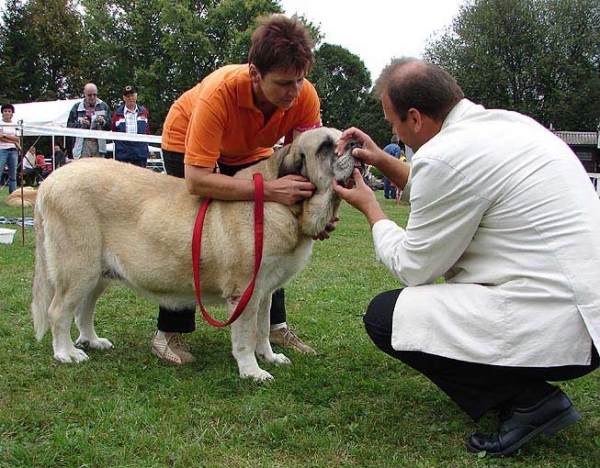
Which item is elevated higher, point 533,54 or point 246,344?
point 533,54

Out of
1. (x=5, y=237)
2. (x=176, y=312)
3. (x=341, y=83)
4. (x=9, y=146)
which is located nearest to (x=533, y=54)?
(x=341, y=83)

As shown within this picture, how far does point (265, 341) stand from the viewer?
410cm

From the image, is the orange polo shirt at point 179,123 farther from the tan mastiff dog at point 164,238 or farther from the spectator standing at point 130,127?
the spectator standing at point 130,127

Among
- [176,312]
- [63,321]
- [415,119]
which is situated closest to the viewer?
[415,119]

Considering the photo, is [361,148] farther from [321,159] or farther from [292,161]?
[292,161]

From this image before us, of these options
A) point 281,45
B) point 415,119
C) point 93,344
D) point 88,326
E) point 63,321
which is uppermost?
point 281,45

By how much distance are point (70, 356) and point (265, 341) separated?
1312mm

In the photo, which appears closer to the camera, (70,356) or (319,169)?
(319,169)

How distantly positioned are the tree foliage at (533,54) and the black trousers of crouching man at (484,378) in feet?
106

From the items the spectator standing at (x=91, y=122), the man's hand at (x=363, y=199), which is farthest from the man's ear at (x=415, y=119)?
the spectator standing at (x=91, y=122)

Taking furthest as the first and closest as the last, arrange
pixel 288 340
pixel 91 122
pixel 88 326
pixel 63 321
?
pixel 91 122
pixel 288 340
pixel 88 326
pixel 63 321

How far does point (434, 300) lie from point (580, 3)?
1404 inches

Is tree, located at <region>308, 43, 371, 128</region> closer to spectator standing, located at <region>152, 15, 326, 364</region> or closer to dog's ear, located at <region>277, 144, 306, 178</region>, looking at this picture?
spectator standing, located at <region>152, 15, 326, 364</region>

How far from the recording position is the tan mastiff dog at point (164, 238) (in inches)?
140
